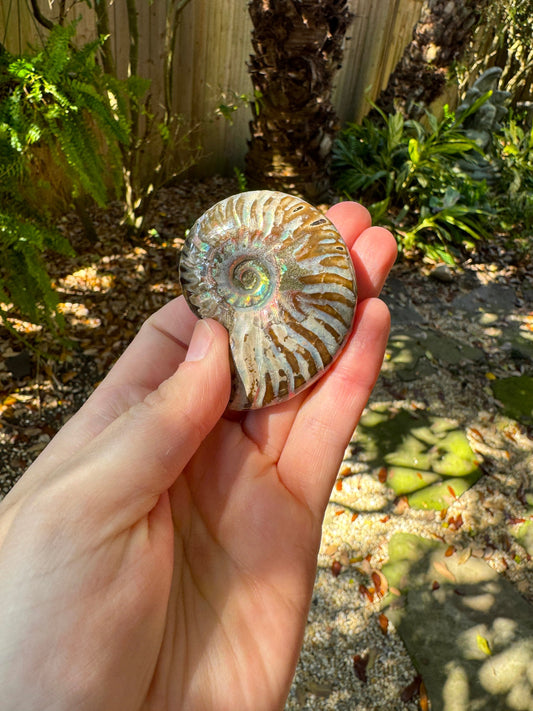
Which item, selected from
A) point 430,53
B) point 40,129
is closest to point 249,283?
point 40,129

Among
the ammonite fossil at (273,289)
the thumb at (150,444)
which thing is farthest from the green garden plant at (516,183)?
the thumb at (150,444)

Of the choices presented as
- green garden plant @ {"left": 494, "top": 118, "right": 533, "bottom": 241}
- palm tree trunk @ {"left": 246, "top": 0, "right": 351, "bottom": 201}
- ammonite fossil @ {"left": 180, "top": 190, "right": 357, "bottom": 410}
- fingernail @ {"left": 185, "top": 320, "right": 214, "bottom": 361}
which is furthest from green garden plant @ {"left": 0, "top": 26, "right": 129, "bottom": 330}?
green garden plant @ {"left": 494, "top": 118, "right": 533, "bottom": 241}

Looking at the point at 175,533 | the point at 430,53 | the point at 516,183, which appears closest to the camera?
the point at 175,533

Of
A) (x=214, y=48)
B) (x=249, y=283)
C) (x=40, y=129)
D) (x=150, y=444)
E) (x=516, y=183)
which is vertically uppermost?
(x=214, y=48)

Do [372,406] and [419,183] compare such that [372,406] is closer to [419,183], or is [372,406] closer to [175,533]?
[175,533]

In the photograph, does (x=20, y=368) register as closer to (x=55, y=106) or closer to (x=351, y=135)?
(x=55, y=106)

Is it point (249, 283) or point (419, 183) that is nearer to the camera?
point (249, 283)

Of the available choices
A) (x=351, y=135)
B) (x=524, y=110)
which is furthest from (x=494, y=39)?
(x=351, y=135)
